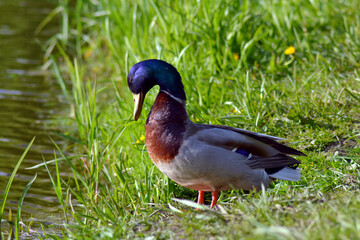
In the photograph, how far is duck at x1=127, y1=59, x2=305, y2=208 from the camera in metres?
2.86

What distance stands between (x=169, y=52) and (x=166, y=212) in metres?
2.15

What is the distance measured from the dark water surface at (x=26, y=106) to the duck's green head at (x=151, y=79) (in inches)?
44.7

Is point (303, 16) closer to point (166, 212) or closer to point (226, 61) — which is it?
point (226, 61)

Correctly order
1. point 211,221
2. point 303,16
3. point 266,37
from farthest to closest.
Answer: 1. point 303,16
2. point 266,37
3. point 211,221

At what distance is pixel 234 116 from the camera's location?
12.3 feet

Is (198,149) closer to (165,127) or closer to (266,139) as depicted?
(165,127)

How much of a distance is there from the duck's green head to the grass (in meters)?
0.49

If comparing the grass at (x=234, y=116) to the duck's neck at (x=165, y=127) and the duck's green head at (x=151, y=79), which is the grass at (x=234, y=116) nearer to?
the duck's neck at (x=165, y=127)

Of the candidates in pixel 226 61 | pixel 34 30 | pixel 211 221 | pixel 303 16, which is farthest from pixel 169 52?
pixel 34 30

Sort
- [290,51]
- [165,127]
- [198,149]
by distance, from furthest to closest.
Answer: [290,51]
[165,127]
[198,149]

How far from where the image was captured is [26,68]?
281 inches

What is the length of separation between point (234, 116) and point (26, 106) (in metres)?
3.10

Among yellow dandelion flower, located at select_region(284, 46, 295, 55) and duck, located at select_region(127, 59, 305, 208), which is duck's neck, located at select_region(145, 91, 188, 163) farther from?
yellow dandelion flower, located at select_region(284, 46, 295, 55)

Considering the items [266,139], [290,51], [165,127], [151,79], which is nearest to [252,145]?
[266,139]
